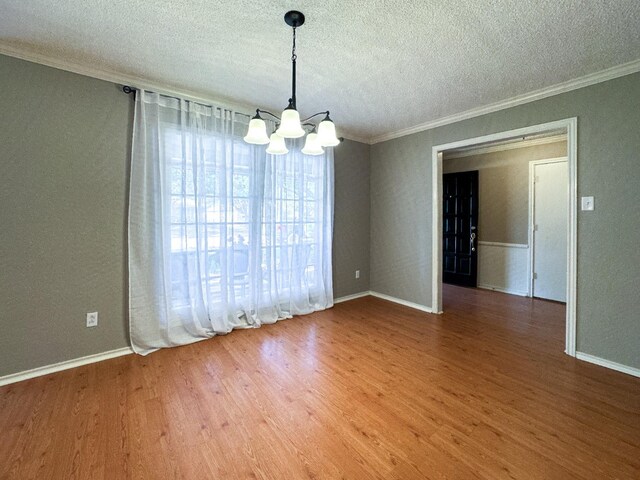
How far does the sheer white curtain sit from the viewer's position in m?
2.65

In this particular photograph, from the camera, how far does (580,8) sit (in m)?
1.68

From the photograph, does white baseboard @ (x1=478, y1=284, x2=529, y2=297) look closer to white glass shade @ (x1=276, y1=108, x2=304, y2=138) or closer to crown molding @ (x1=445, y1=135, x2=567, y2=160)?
crown molding @ (x1=445, y1=135, x2=567, y2=160)

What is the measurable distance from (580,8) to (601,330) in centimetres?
243

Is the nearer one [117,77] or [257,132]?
[257,132]

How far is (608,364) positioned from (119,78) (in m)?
4.81

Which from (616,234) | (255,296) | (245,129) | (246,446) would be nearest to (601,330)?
(616,234)

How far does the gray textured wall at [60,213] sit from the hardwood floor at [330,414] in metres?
0.33

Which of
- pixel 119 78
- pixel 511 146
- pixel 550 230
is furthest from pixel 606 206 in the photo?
pixel 119 78

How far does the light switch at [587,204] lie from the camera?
2.49 meters

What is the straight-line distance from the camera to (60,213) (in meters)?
2.30

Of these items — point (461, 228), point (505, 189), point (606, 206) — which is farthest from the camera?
point (461, 228)

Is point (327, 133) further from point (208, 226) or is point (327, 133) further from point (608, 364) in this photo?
point (608, 364)

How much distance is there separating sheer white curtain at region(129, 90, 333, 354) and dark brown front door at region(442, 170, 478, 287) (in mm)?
3096

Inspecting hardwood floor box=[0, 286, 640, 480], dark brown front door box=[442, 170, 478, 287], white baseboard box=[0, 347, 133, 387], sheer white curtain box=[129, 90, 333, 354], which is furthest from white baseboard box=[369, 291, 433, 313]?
white baseboard box=[0, 347, 133, 387]
